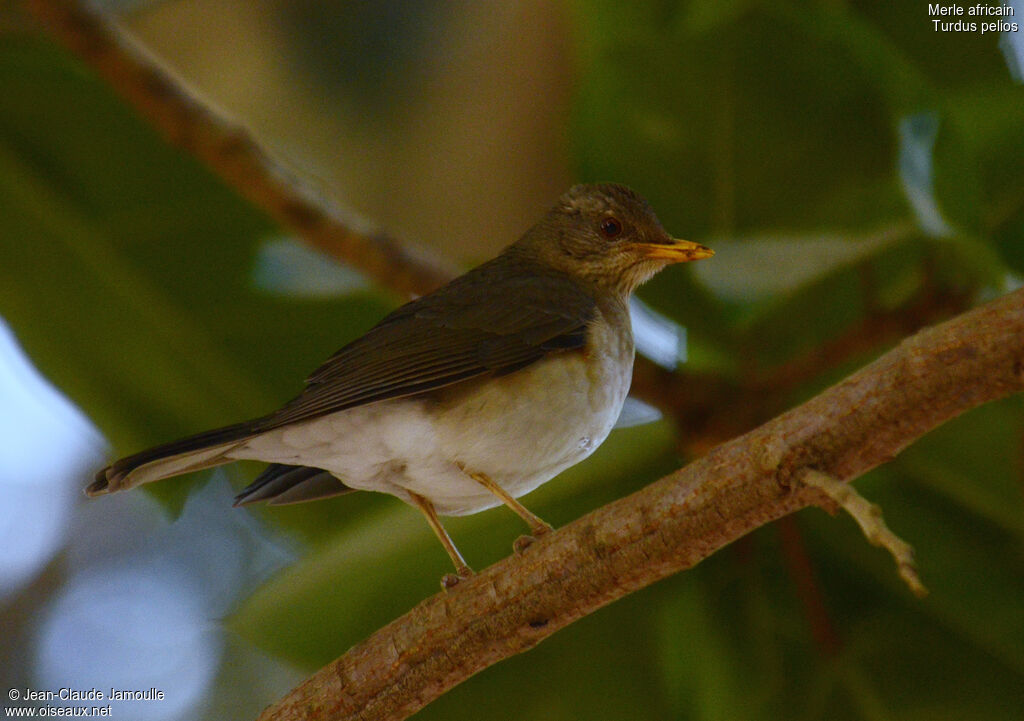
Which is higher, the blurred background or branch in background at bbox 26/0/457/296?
branch in background at bbox 26/0/457/296

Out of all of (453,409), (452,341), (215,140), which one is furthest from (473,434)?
(215,140)

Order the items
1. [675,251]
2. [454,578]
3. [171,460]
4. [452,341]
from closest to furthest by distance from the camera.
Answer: [171,460] < [454,578] < [452,341] < [675,251]

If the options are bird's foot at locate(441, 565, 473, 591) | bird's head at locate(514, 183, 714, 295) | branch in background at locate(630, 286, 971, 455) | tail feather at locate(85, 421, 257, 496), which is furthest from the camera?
bird's head at locate(514, 183, 714, 295)

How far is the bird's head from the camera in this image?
8.88ft

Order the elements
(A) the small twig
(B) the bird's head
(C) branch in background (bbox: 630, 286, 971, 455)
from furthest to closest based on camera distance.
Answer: (B) the bird's head < (C) branch in background (bbox: 630, 286, 971, 455) < (A) the small twig

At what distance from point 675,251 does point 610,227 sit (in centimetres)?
31

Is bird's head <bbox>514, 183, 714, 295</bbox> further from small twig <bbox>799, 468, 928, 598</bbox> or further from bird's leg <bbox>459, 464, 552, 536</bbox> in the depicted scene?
small twig <bbox>799, 468, 928, 598</bbox>

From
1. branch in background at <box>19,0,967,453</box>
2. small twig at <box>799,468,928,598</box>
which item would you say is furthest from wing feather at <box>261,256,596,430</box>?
small twig at <box>799,468,928,598</box>

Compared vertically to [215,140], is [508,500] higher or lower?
lower

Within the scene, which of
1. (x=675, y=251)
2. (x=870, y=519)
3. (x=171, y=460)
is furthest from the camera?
(x=675, y=251)

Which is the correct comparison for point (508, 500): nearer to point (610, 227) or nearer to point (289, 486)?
point (289, 486)

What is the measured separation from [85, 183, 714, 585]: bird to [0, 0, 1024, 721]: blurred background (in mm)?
301

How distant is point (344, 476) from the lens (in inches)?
94.0

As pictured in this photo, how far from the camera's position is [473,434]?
2.29m
